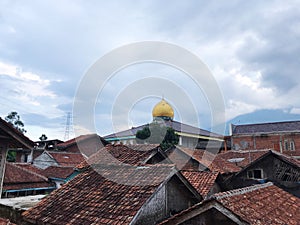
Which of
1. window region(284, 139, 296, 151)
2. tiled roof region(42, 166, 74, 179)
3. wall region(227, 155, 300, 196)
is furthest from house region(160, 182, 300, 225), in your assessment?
window region(284, 139, 296, 151)

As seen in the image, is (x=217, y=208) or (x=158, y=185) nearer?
(x=217, y=208)

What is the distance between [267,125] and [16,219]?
32.7 metres

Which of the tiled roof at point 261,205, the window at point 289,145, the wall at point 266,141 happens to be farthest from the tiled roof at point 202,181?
the window at point 289,145

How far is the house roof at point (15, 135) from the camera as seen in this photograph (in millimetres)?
6426

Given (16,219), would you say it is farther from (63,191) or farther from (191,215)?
(191,215)

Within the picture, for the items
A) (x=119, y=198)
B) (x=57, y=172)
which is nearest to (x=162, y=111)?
(x=57, y=172)

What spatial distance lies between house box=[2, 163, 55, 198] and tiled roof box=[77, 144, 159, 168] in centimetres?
1020

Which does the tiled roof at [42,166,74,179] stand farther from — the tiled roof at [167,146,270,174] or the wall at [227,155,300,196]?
the wall at [227,155,300,196]

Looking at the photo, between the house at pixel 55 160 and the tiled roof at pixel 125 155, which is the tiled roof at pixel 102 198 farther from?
the house at pixel 55 160

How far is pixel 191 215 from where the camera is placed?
5246 millimetres

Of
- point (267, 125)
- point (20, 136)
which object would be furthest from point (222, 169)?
point (267, 125)

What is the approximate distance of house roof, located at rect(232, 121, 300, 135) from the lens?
3120 cm

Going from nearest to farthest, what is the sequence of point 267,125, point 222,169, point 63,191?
point 63,191, point 222,169, point 267,125

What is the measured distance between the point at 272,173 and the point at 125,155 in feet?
31.6
